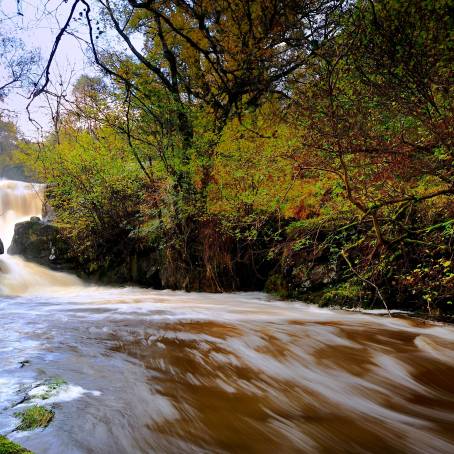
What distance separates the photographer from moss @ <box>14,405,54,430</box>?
1.99 m

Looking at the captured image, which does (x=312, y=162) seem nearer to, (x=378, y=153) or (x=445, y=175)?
(x=378, y=153)

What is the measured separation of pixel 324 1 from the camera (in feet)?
24.2

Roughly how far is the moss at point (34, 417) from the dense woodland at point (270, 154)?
1.98m

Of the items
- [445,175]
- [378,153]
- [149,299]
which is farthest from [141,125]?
[445,175]

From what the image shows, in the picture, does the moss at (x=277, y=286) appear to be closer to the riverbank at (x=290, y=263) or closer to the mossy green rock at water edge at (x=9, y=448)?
the riverbank at (x=290, y=263)

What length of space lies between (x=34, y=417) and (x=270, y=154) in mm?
5283

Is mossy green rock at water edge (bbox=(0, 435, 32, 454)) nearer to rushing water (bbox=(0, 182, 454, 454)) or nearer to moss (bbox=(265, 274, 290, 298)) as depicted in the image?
rushing water (bbox=(0, 182, 454, 454))

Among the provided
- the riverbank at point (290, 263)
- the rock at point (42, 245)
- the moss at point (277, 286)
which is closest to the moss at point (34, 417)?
the riverbank at point (290, 263)

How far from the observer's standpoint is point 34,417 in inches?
81.9

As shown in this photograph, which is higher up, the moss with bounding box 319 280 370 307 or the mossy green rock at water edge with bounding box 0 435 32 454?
the moss with bounding box 319 280 370 307

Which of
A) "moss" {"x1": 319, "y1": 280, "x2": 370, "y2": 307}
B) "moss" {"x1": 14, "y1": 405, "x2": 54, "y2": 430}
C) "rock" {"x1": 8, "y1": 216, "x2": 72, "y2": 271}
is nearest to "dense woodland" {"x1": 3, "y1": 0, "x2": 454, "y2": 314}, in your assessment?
"moss" {"x1": 319, "y1": 280, "x2": 370, "y2": 307}

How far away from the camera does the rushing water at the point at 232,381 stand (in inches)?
82.4

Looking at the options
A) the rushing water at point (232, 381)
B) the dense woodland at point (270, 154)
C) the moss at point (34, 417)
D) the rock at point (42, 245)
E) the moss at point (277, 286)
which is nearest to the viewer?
the moss at point (34, 417)

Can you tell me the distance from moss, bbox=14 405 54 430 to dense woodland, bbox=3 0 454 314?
1.98 m
